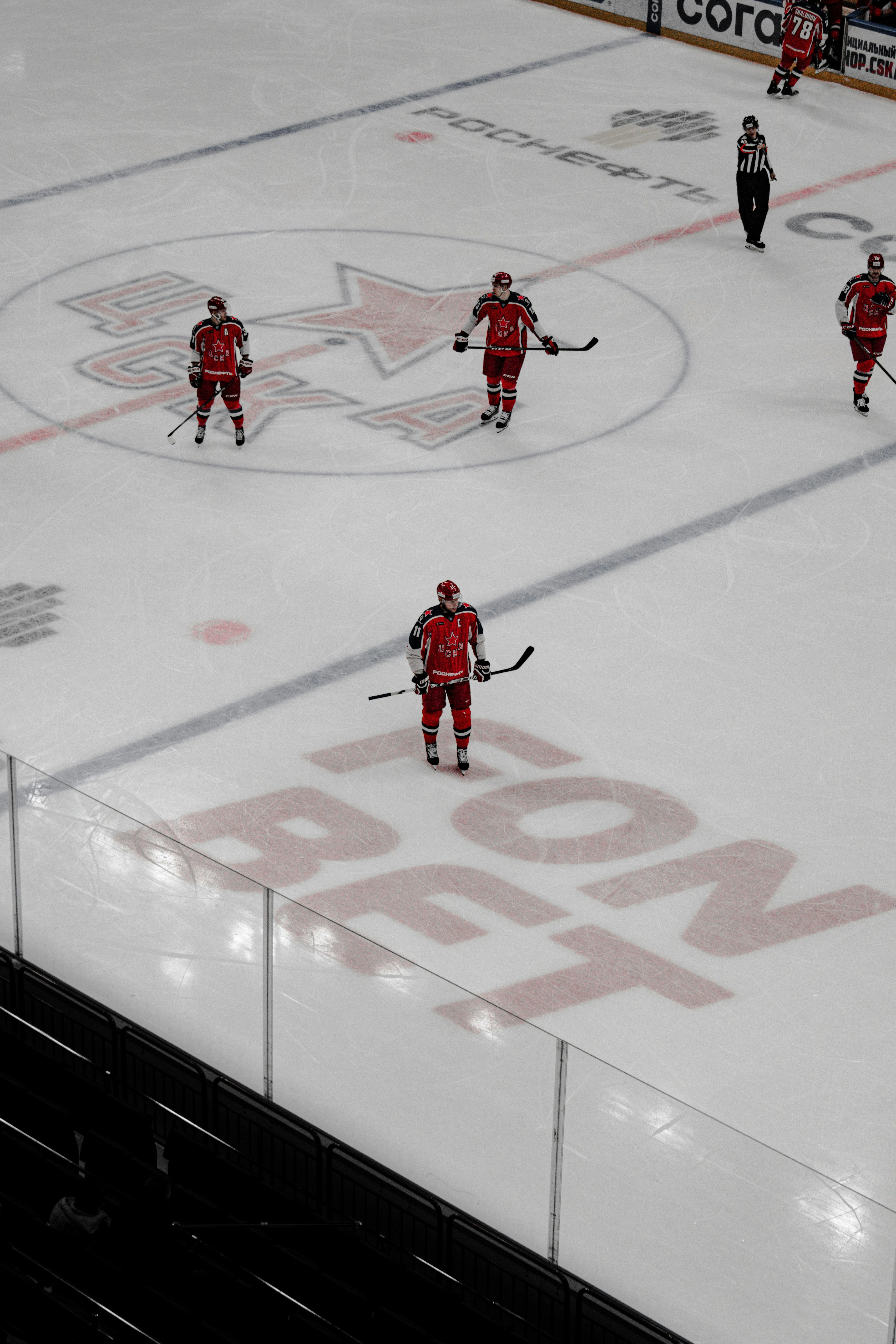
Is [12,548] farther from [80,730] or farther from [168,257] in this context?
[168,257]

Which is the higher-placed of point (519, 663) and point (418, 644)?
point (418, 644)

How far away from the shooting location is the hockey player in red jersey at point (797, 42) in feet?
61.8

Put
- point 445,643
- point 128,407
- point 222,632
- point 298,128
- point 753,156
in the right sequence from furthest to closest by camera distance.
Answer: point 298,128, point 753,156, point 128,407, point 222,632, point 445,643

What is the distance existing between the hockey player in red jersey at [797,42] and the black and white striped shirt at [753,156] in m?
3.70

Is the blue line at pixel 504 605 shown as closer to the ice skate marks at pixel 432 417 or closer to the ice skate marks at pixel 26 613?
the ice skate marks at pixel 26 613

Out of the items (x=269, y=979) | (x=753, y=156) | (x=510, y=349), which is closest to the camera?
(x=269, y=979)

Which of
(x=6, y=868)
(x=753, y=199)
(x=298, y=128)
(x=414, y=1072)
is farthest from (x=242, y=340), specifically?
(x=414, y=1072)

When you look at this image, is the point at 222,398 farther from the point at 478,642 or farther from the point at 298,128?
the point at 298,128

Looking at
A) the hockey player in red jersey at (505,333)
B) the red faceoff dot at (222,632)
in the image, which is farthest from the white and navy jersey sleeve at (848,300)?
the red faceoff dot at (222,632)

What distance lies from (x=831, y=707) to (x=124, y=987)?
14.8ft

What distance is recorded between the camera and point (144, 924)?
6.68 m

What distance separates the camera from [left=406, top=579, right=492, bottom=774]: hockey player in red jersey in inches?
370

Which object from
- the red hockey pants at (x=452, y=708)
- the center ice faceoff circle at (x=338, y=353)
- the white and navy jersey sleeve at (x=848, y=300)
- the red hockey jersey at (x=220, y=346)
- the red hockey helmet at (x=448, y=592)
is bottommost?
the red hockey pants at (x=452, y=708)

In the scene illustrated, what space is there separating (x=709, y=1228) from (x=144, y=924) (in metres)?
2.11
